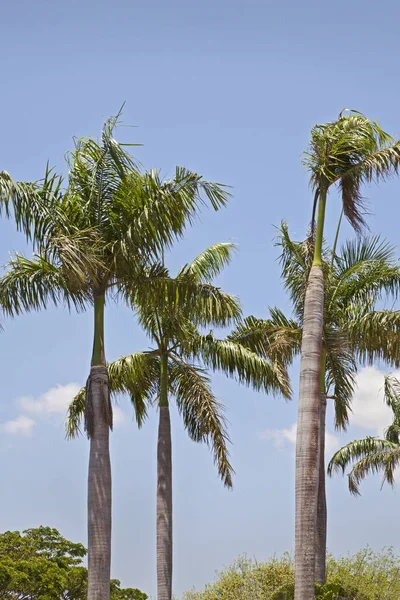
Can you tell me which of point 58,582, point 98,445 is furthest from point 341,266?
point 58,582

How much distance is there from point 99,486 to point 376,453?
60.7 ft

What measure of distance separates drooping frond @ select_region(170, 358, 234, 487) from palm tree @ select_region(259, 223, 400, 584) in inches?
78.0

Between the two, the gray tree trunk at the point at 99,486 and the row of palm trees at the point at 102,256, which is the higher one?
the row of palm trees at the point at 102,256

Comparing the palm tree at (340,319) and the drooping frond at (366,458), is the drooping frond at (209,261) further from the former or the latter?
the drooping frond at (366,458)

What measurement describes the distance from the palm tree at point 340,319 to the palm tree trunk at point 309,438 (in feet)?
8.56

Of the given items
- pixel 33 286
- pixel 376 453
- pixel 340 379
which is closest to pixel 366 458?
pixel 376 453

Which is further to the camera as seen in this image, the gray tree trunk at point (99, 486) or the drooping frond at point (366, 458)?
the drooping frond at point (366, 458)

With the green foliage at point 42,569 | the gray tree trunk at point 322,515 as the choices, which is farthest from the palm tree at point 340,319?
the green foliage at point 42,569

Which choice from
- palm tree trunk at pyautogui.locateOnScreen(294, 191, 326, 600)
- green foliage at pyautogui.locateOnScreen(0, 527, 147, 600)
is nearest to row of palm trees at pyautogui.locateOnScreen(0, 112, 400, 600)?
palm tree trunk at pyautogui.locateOnScreen(294, 191, 326, 600)

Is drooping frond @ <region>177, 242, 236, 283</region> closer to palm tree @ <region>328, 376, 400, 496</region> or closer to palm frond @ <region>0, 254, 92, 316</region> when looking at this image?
palm frond @ <region>0, 254, 92, 316</region>

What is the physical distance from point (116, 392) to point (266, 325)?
13.2 feet

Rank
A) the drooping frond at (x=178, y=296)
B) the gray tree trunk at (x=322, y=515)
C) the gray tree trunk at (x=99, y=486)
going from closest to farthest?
the gray tree trunk at (x=99, y=486) < the drooping frond at (x=178, y=296) < the gray tree trunk at (x=322, y=515)

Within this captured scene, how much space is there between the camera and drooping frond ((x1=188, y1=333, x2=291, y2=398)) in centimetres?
2186

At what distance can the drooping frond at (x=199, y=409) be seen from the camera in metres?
22.1
